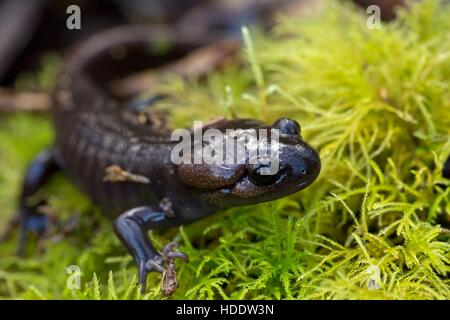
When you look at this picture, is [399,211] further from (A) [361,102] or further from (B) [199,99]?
(B) [199,99]

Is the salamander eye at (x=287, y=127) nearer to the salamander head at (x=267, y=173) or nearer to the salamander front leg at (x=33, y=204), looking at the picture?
the salamander head at (x=267, y=173)

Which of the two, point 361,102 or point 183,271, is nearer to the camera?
point 183,271

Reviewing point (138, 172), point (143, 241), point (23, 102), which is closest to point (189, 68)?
point (23, 102)

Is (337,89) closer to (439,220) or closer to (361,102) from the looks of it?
(361,102)

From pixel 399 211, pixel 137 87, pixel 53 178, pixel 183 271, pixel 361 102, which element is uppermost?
pixel 137 87

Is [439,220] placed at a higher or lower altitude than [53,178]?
lower
